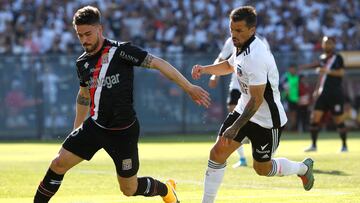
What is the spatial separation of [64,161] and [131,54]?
1.36 meters

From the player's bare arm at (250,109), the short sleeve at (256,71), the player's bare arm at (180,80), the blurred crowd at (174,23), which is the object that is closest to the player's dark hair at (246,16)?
the short sleeve at (256,71)

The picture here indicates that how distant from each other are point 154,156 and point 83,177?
4981 mm

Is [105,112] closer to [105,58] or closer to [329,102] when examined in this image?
[105,58]

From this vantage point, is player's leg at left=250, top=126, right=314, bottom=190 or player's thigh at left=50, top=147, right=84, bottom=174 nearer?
player's thigh at left=50, top=147, right=84, bottom=174

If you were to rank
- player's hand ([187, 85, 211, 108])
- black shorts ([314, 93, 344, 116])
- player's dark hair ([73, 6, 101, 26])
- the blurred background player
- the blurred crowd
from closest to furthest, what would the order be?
player's hand ([187, 85, 211, 108]) → player's dark hair ([73, 6, 101, 26]) → black shorts ([314, 93, 344, 116]) → the blurred crowd → the blurred background player

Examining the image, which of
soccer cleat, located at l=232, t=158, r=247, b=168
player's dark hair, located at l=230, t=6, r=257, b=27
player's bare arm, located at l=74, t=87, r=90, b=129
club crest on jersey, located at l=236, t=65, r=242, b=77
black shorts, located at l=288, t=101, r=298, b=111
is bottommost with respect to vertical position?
black shorts, located at l=288, t=101, r=298, b=111

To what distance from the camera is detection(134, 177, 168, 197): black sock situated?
411 inches

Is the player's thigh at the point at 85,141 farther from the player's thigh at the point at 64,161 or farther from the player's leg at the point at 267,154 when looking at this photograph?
the player's leg at the point at 267,154

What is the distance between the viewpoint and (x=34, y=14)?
30.0 metres

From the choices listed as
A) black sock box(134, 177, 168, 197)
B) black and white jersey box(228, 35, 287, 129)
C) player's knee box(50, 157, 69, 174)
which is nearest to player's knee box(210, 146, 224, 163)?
black and white jersey box(228, 35, 287, 129)

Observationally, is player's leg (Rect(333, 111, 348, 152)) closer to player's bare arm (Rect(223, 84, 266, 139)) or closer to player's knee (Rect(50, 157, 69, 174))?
player's bare arm (Rect(223, 84, 266, 139))

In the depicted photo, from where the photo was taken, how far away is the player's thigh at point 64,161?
9.98 m

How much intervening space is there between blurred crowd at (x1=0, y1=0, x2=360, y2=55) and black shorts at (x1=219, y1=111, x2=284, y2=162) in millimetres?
18010

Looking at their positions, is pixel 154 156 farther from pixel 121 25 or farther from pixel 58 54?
pixel 121 25
